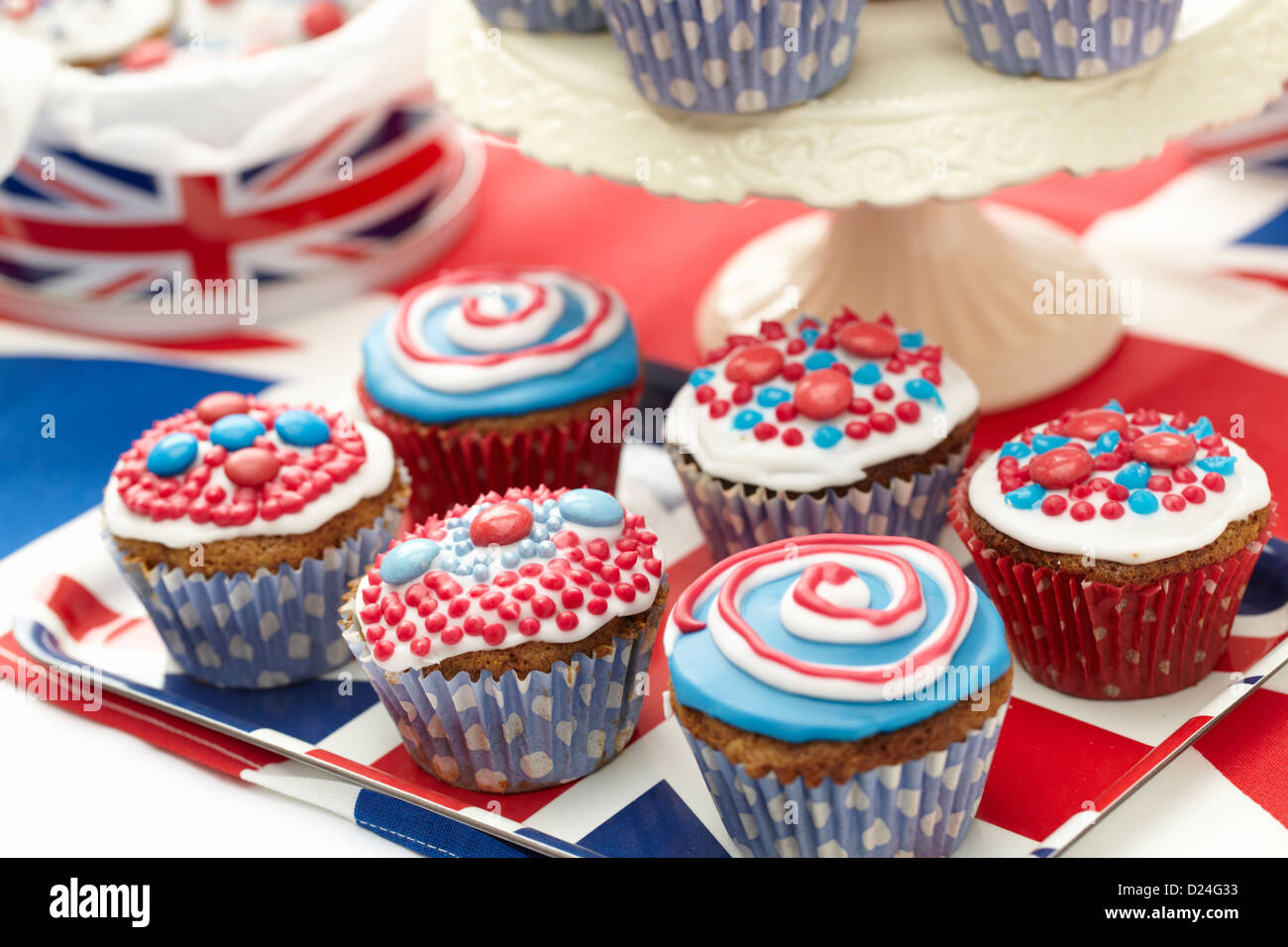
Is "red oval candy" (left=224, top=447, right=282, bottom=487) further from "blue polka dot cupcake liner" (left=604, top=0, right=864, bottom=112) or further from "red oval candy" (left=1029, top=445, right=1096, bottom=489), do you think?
"red oval candy" (left=1029, top=445, right=1096, bottom=489)

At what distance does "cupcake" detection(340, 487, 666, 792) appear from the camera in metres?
2.62

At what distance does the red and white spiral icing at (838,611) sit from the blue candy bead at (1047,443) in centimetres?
37

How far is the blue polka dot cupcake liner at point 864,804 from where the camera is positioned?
7.78 ft

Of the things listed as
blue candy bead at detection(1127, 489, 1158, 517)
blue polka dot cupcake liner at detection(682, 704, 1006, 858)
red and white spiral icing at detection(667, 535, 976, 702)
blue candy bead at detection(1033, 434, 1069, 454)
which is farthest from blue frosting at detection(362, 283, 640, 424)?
blue candy bead at detection(1127, 489, 1158, 517)

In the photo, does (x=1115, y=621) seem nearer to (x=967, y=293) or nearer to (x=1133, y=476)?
(x=1133, y=476)

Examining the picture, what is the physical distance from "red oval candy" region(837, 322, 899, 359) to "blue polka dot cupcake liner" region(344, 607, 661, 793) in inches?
29.4

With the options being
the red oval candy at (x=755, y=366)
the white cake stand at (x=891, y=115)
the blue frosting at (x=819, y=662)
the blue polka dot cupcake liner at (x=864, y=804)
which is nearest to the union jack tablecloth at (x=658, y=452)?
the blue polka dot cupcake liner at (x=864, y=804)

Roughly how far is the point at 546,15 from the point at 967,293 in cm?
119

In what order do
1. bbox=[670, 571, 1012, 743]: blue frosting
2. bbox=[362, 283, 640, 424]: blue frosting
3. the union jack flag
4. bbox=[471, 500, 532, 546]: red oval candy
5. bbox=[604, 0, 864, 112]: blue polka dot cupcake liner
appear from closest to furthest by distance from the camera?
bbox=[670, 571, 1012, 743]: blue frosting, bbox=[471, 500, 532, 546]: red oval candy, bbox=[604, 0, 864, 112]: blue polka dot cupcake liner, bbox=[362, 283, 640, 424]: blue frosting, the union jack flag

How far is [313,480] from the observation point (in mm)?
2998

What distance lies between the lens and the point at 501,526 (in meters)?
2.71

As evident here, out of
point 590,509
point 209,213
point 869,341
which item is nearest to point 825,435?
point 869,341
